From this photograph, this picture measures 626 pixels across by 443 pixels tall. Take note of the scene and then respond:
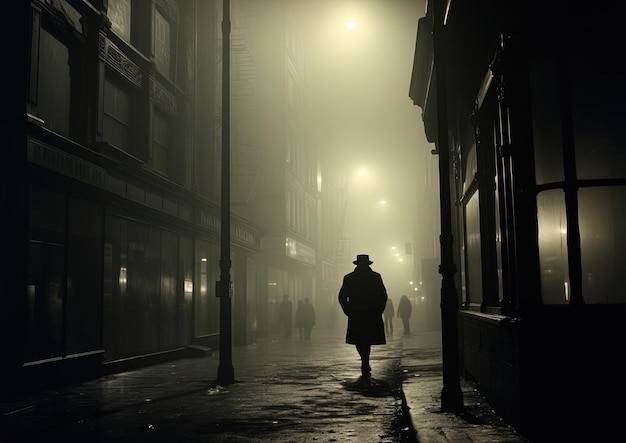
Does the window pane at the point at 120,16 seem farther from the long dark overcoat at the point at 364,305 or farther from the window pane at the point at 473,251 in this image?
the window pane at the point at 473,251

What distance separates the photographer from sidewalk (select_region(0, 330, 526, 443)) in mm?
8039

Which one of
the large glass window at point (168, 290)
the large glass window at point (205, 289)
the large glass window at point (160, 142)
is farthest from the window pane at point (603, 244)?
the large glass window at point (205, 289)

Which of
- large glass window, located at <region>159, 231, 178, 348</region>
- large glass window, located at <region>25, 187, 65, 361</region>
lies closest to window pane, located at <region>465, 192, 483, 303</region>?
large glass window, located at <region>25, 187, 65, 361</region>

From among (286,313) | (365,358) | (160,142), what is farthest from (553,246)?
(286,313)

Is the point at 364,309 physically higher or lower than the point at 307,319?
higher

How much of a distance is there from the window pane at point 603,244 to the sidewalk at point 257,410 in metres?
1.49

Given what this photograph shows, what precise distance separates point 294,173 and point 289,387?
3419cm

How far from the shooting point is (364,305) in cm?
1476

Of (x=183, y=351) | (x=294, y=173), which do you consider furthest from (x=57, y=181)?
(x=294, y=173)

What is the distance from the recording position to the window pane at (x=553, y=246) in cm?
714

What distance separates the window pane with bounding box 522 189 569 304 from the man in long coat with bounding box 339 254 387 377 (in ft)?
24.1

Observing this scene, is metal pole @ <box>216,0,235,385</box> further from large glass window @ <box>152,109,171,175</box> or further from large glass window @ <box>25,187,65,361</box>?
large glass window @ <box>152,109,171,175</box>

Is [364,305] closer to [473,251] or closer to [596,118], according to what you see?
[473,251]

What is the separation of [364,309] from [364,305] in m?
0.08
